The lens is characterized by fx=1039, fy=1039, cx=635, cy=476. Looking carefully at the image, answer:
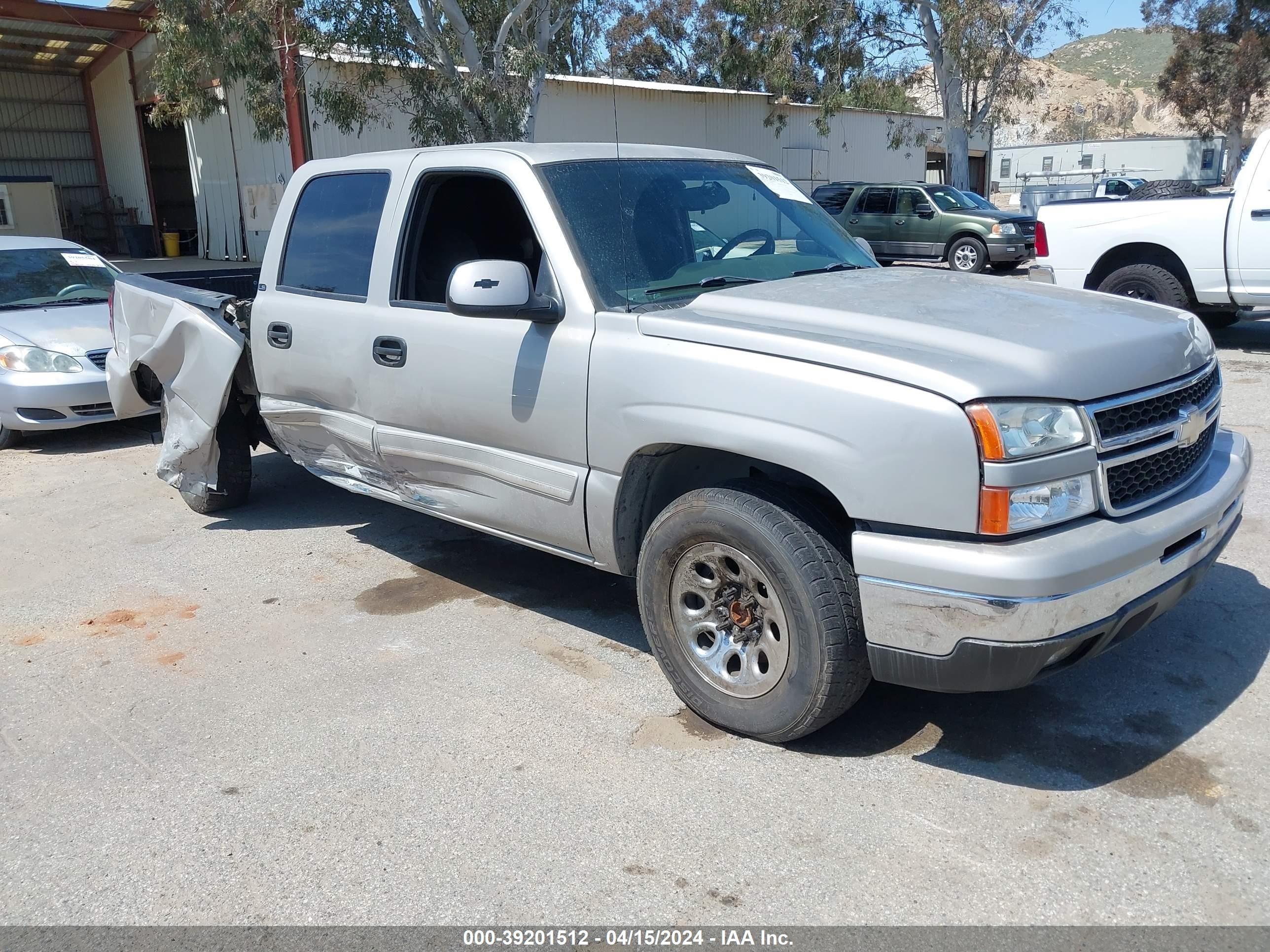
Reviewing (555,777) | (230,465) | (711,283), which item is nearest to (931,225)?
(230,465)

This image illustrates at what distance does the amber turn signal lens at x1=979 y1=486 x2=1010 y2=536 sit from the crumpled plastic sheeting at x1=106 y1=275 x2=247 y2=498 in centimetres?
423

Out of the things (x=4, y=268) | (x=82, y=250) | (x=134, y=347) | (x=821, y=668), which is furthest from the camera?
(x=82, y=250)

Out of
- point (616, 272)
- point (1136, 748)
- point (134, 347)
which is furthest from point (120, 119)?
point (1136, 748)

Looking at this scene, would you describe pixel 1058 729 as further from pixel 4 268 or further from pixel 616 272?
pixel 4 268

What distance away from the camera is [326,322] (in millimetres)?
4801

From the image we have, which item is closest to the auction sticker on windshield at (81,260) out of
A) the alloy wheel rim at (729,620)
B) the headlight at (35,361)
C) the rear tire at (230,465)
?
the headlight at (35,361)

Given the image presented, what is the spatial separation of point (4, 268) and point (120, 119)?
908 inches

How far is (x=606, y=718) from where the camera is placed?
12.1 ft

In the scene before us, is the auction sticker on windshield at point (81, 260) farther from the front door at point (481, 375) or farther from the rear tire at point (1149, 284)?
the rear tire at point (1149, 284)

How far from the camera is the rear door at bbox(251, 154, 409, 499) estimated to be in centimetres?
467

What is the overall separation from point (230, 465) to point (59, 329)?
132 inches

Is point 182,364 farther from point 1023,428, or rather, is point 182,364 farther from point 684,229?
point 1023,428

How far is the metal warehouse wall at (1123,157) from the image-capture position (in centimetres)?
4638

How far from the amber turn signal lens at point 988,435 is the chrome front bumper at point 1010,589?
9.6 inches
